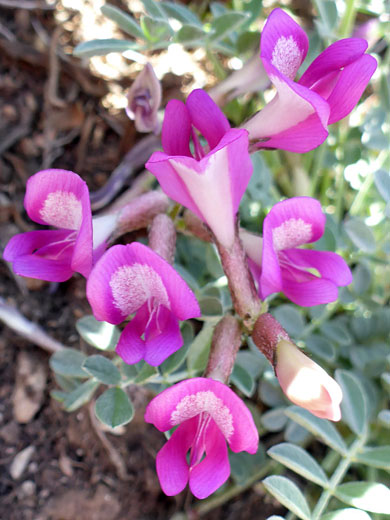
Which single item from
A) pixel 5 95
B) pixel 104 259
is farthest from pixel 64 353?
pixel 5 95

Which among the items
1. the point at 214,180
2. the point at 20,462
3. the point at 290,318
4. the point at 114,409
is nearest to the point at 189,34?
the point at 214,180

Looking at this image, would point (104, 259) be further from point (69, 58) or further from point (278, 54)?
point (69, 58)

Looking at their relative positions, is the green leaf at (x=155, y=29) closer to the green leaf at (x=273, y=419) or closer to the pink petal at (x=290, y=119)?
the pink petal at (x=290, y=119)

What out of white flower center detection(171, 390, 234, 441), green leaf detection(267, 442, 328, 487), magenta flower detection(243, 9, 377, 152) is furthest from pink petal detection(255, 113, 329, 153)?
green leaf detection(267, 442, 328, 487)

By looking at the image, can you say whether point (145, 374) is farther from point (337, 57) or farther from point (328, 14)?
point (328, 14)

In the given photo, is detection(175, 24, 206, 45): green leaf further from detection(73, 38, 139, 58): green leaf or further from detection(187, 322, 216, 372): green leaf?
detection(187, 322, 216, 372): green leaf
